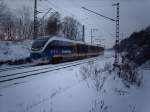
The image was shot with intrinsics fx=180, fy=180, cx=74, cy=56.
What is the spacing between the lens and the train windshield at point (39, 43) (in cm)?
1508

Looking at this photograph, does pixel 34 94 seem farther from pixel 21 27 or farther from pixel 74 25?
pixel 74 25

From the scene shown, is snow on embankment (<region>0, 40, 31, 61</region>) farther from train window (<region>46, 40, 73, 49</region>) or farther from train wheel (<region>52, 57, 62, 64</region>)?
train wheel (<region>52, 57, 62, 64</region>)

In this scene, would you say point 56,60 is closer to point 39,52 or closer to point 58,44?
point 58,44

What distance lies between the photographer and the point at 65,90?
224 inches

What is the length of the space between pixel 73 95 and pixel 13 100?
5.40ft

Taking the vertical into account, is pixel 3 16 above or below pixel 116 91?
above

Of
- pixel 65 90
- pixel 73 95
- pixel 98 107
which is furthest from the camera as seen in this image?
pixel 65 90

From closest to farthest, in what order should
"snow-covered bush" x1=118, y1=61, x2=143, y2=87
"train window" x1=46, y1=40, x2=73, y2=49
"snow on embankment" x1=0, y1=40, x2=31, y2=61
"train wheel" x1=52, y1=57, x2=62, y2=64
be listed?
"snow-covered bush" x1=118, y1=61, x2=143, y2=87
"snow on embankment" x1=0, y1=40, x2=31, y2=61
"train window" x1=46, y1=40, x2=73, y2=49
"train wheel" x1=52, y1=57, x2=62, y2=64

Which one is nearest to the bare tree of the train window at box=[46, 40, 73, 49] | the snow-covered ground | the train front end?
the train window at box=[46, 40, 73, 49]

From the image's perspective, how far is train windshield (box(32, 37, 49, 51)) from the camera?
1508 cm

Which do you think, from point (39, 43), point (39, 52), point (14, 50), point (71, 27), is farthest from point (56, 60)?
point (71, 27)

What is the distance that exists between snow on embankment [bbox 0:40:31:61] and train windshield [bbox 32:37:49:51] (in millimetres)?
665

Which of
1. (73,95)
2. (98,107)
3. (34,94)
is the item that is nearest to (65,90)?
(73,95)

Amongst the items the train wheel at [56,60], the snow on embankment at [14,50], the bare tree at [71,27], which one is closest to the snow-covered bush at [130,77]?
the snow on embankment at [14,50]
